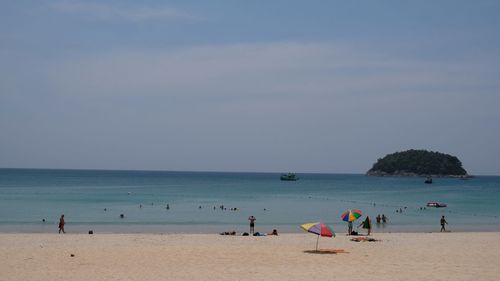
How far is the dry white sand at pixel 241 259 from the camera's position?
1756cm

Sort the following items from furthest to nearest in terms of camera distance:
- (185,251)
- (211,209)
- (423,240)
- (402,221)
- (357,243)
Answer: (211,209)
(402,221)
(423,240)
(357,243)
(185,251)

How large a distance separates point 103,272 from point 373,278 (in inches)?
332

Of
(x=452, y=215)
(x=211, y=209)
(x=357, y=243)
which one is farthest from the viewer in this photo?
(x=211, y=209)

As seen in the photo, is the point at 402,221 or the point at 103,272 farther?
the point at 402,221

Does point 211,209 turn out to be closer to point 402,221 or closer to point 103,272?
point 402,221

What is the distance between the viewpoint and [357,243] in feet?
88.7

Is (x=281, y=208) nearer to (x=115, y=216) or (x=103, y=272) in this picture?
(x=115, y=216)

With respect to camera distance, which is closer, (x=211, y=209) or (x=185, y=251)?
(x=185, y=251)

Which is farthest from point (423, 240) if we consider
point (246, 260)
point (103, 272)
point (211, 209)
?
point (211, 209)

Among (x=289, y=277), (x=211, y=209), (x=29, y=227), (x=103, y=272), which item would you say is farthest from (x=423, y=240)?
(x=211, y=209)

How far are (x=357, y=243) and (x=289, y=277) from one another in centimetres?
1059

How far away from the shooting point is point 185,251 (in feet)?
76.0

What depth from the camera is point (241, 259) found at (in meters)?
21.1

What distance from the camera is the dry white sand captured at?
17.6m
